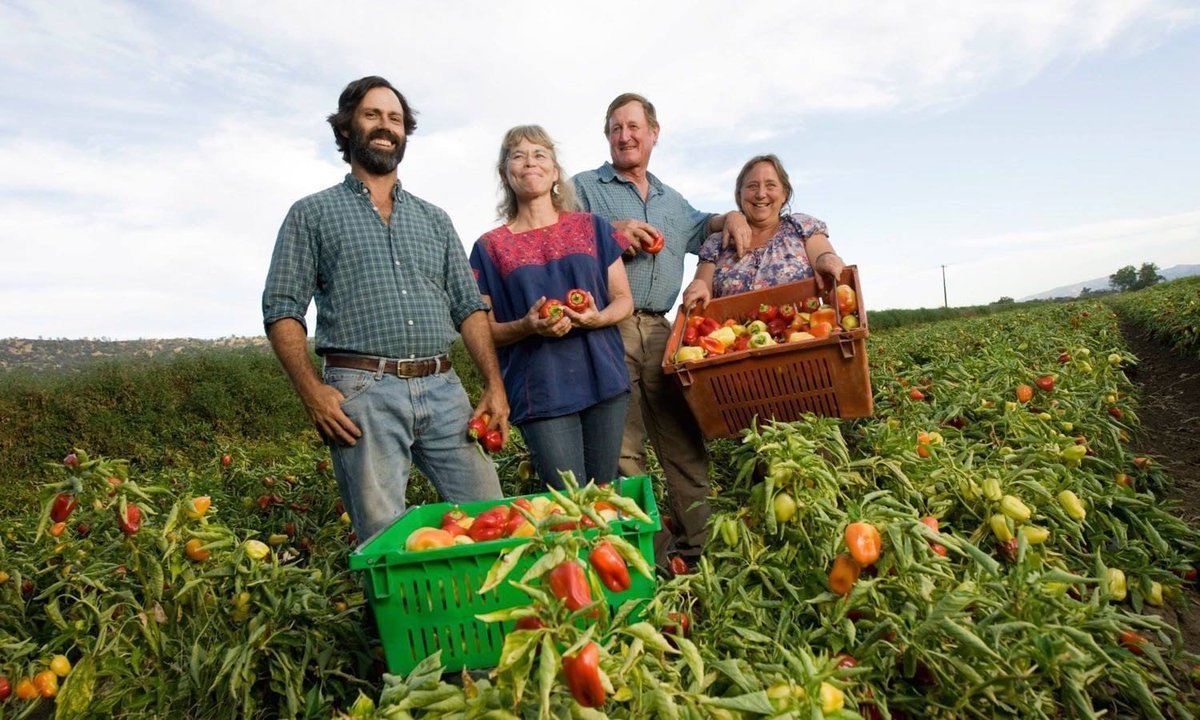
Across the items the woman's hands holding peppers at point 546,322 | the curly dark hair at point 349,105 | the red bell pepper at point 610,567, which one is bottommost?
the red bell pepper at point 610,567

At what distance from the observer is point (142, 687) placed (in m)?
2.30

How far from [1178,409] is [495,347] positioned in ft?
22.7

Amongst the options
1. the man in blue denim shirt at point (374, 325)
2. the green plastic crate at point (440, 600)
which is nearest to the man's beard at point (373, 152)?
the man in blue denim shirt at point (374, 325)

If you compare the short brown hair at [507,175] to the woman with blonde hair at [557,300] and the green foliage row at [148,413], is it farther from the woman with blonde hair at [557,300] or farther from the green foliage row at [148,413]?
the green foliage row at [148,413]

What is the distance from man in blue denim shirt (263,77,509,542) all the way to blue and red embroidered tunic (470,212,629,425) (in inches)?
6.3

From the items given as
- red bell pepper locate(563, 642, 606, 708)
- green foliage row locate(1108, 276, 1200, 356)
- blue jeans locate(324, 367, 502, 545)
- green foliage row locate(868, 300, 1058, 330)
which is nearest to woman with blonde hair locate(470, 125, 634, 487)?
blue jeans locate(324, 367, 502, 545)

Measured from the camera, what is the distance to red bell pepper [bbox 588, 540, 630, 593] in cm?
147

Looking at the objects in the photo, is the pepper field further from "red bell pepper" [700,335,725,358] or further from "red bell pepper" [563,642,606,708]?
"red bell pepper" [700,335,725,358]

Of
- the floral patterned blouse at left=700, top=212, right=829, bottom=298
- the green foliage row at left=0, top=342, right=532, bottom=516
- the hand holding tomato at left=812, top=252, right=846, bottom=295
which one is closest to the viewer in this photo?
the hand holding tomato at left=812, top=252, right=846, bottom=295

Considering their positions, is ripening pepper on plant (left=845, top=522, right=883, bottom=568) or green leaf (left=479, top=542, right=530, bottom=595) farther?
ripening pepper on plant (left=845, top=522, right=883, bottom=568)

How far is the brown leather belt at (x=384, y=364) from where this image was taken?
9.73 feet

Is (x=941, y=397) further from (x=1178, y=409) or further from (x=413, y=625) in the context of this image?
(x=1178, y=409)

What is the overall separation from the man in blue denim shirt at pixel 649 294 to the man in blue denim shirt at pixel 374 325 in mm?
844

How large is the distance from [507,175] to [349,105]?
0.71 meters
